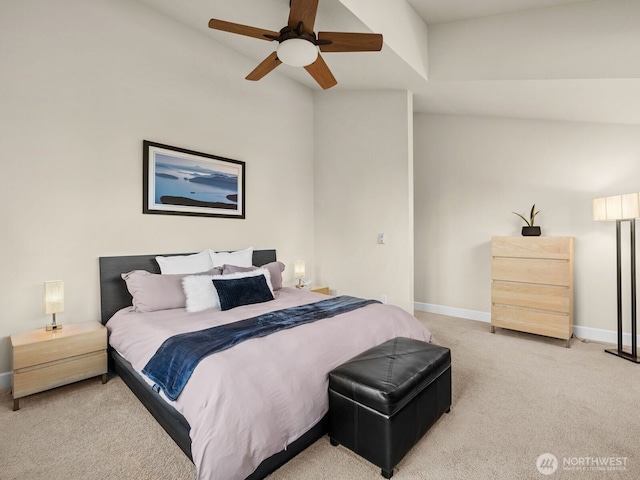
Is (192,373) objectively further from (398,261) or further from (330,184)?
(330,184)

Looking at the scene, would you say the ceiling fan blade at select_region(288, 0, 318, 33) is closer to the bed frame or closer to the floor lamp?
the bed frame

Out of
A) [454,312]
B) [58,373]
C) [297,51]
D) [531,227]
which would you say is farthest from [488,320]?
[58,373]

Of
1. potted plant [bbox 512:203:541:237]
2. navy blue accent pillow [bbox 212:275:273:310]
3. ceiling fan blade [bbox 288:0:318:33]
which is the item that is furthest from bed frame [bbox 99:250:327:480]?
potted plant [bbox 512:203:541:237]

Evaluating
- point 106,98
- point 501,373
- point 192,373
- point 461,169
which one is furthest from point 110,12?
point 501,373

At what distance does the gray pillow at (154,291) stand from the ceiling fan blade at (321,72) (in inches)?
85.7

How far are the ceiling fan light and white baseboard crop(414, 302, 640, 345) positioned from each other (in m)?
3.95

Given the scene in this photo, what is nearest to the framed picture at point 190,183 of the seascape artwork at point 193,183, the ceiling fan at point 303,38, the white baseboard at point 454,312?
the seascape artwork at point 193,183

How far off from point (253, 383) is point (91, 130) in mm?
2697

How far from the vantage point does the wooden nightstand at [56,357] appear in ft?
7.59

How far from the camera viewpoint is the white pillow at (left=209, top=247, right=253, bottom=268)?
3.59 m

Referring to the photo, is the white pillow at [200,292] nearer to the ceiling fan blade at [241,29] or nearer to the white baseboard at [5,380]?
the white baseboard at [5,380]

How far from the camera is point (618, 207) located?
3178 mm

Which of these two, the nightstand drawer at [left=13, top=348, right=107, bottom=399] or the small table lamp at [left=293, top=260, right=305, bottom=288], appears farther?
the small table lamp at [left=293, top=260, right=305, bottom=288]

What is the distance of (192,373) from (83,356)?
146 centimetres
